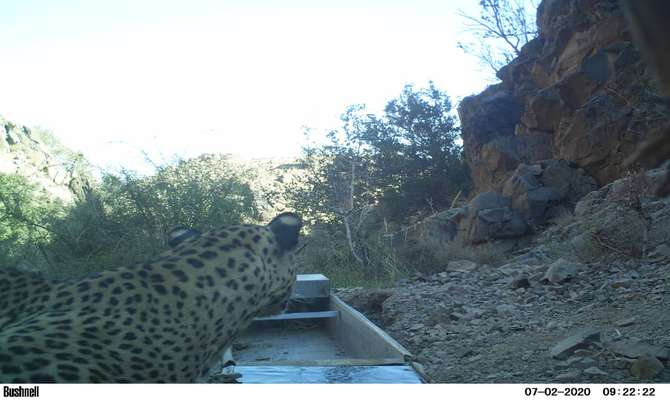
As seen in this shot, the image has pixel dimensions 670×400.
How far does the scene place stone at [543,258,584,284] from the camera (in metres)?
7.15

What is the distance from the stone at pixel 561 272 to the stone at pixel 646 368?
11.5ft

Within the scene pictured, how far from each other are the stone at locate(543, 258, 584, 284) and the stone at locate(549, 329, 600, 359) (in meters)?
2.81

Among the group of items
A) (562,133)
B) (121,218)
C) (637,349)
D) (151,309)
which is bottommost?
(637,349)

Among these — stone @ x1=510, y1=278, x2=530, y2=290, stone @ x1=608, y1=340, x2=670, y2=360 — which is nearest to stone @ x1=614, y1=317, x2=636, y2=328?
stone @ x1=608, y1=340, x2=670, y2=360

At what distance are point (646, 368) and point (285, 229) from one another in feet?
7.64

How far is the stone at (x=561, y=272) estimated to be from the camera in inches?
281

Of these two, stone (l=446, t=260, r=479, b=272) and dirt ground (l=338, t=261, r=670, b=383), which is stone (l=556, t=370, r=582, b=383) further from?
stone (l=446, t=260, r=479, b=272)

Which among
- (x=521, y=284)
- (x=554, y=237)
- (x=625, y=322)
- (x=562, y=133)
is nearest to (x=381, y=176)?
(x=562, y=133)

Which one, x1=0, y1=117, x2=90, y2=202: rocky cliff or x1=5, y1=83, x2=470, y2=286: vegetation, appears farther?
x1=0, y1=117, x2=90, y2=202: rocky cliff

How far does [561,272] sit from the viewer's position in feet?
23.7

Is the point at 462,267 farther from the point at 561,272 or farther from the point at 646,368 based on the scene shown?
the point at 646,368

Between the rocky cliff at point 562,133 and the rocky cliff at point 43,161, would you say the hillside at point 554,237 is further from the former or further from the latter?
the rocky cliff at point 43,161

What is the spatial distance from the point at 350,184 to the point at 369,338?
10.3m

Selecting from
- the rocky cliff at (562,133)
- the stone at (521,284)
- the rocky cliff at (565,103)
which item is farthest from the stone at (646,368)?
the rocky cliff at (562,133)
